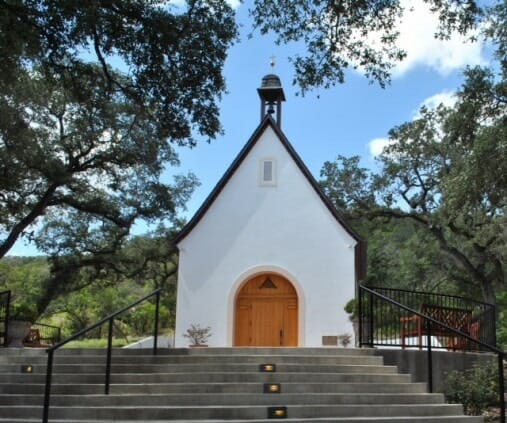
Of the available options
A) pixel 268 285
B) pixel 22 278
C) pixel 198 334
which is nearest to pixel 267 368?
pixel 198 334

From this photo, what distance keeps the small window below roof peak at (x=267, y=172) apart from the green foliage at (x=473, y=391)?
7.24 meters

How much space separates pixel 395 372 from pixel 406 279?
21.7 metres

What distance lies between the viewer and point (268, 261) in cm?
1499

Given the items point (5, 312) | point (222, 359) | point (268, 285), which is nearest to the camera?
point (222, 359)

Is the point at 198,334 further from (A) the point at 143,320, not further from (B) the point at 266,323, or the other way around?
(A) the point at 143,320

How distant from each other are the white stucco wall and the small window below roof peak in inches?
4.8

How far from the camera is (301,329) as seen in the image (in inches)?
568

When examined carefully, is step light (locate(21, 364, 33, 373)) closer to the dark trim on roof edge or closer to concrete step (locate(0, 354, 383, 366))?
concrete step (locate(0, 354, 383, 366))

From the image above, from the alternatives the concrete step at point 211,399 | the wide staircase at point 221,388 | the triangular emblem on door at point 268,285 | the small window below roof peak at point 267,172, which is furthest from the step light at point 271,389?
the small window below roof peak at point 267,172

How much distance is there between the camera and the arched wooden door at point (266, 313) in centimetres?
1479

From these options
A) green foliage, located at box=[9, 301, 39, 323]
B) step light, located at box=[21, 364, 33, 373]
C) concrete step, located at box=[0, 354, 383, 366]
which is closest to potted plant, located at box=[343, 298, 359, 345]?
concrete step, located at box=[0, 354, 383, 366]

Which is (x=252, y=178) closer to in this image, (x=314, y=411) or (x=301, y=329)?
(x=301, y=329)

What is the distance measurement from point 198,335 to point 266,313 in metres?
1.85

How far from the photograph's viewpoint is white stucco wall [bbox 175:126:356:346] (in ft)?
47.6
